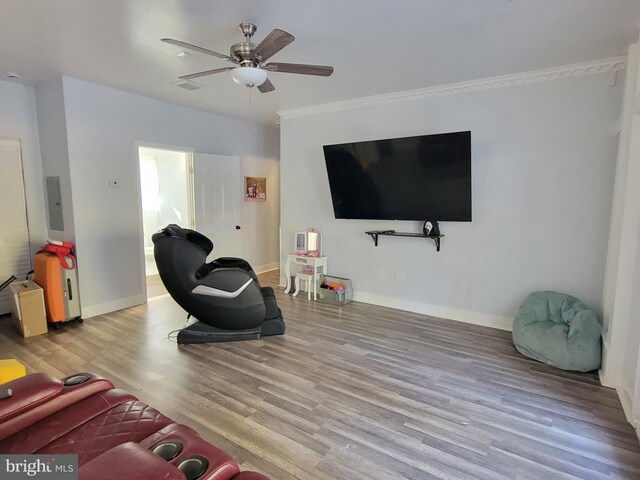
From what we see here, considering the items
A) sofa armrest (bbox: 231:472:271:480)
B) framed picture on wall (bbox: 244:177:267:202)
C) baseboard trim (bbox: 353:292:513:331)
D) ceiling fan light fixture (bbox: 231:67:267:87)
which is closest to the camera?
sofa armrest (bbox: 231:472:271:480)

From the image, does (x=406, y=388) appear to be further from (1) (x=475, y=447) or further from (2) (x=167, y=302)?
(2) (x=167, y=302)

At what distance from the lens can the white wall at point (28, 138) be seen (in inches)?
159

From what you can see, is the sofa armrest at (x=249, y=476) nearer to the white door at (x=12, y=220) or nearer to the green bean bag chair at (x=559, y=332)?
the green bean bag chair at (x=559, y=332)

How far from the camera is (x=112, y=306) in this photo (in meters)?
4.48

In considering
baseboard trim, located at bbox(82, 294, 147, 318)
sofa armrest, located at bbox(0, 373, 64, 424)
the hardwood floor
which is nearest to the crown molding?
the hardwood floor

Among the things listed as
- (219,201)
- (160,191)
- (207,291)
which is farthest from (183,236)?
(160,191)

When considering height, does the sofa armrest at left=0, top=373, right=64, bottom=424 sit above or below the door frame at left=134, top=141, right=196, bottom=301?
below

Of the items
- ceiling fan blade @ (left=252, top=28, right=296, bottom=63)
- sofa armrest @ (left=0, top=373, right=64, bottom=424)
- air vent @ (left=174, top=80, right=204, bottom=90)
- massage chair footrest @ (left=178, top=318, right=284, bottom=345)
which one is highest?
air vent @ (left=174, top=80, right=204, bottom=90)

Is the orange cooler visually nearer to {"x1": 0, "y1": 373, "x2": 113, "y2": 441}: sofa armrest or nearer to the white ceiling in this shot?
the white ceiling

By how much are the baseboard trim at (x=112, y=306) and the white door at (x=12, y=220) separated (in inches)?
36.3

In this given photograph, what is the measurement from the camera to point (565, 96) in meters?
3.42

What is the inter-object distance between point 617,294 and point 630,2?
2003mm

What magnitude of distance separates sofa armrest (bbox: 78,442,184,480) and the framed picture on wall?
5.39 metres

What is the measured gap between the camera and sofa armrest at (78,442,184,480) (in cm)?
101
